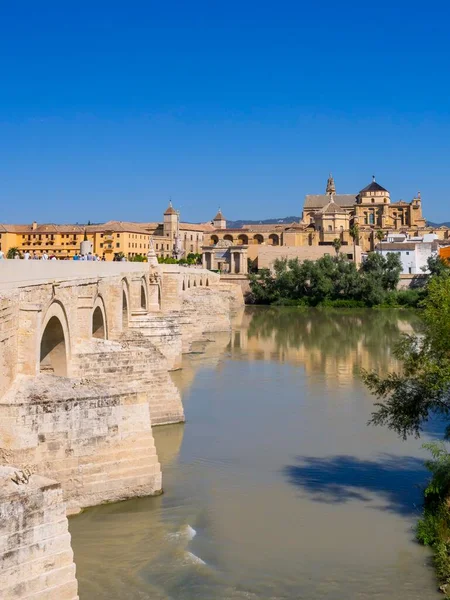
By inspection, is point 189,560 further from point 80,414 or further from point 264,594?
point 80,414

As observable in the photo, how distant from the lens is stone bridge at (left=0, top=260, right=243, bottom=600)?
21.5 feet

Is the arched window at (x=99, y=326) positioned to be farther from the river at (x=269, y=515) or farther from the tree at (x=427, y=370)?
the tree at (x=427, y=370)

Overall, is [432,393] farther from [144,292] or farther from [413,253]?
[413,253]

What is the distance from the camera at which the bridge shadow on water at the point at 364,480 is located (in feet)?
33.1

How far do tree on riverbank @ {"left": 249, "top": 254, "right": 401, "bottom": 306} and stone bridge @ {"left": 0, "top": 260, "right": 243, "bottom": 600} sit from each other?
33.1 metres

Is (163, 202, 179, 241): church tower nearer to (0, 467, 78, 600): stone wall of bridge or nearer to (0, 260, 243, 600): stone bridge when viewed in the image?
(0, 260, 243, 600): stone bridge

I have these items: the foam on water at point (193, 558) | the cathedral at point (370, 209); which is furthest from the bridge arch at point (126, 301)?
the cathedral at point (370, 209)

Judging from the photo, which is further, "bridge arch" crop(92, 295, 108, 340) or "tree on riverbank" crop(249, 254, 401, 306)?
"tree on riverbank" crop(249, 254, 401, 306)

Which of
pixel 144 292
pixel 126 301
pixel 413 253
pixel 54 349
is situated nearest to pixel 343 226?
pixel 413 253

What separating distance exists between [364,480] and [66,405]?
4275mm

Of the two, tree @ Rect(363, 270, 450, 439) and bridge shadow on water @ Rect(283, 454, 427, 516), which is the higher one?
tree @ Rect(363, 270, 450, 439)

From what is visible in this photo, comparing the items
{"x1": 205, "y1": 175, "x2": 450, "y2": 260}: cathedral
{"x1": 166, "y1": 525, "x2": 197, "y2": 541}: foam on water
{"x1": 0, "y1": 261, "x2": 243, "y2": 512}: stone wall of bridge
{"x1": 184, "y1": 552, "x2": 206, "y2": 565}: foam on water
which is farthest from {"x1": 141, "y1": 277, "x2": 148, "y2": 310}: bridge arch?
{"x1": 205, "y1": 175, "x2": 450, "y2": 260}: cathedral

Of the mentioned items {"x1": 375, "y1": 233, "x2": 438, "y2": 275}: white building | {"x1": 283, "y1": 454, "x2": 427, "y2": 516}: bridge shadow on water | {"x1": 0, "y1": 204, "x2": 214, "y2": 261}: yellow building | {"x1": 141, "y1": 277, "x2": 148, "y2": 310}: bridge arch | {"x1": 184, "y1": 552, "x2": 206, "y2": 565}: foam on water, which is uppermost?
{"x1": 0, "y1": 204, "x2": 214, "y2": 261}: yellow building

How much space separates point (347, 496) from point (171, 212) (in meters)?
75.4
